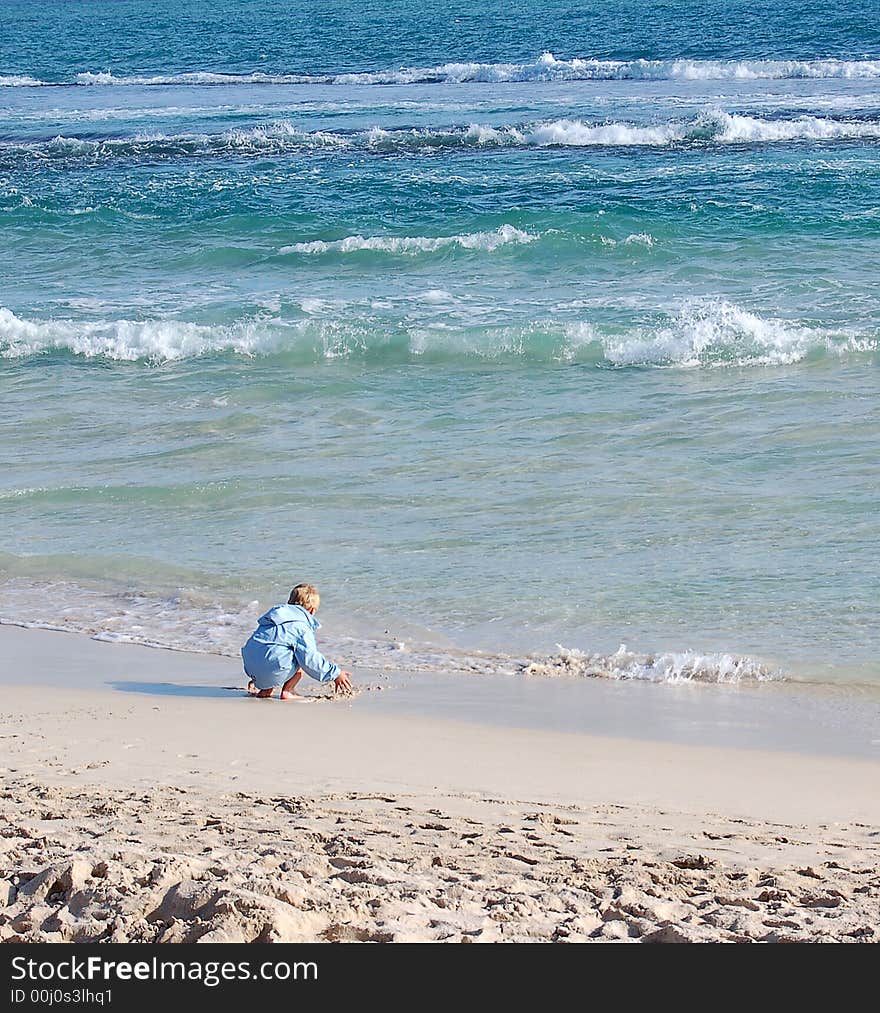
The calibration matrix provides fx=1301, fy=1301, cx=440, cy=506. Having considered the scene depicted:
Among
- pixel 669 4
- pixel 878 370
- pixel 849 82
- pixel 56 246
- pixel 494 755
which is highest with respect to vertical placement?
pixel 669 4

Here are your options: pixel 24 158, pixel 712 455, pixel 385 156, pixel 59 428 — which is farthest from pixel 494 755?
pixel 24 158

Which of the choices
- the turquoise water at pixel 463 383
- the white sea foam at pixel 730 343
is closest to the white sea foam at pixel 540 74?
the turquoise water at pixel 463 383

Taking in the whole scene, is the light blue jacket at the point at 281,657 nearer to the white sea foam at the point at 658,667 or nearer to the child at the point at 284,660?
the child at the point at 284,660

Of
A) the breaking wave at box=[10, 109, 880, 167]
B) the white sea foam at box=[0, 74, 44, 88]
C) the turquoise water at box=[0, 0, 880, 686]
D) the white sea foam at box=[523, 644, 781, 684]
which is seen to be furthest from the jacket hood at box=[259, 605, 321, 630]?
the white sea foam at box=[0, 74, 44, 88]

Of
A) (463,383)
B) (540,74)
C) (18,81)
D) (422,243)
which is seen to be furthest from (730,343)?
(18,81)

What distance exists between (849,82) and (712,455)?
2880 centimetres

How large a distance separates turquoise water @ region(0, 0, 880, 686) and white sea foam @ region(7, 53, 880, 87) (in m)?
8.25

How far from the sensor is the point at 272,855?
451cm

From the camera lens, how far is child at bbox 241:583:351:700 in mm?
6883

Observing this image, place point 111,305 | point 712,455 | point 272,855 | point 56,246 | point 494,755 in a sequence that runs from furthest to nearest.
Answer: point 56,246 → point 111,305 → point 712,455 → point 494,755 → point 272,855

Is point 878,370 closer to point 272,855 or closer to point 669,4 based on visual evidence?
point 272,855

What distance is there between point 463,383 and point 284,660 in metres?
6.90

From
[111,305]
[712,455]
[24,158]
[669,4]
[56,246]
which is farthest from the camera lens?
[669,4]

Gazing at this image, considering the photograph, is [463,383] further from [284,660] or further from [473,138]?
[473,138]
